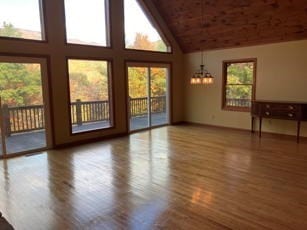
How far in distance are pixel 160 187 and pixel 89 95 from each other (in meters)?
3.40

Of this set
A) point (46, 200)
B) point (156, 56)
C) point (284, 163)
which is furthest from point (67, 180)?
point (156, 56)

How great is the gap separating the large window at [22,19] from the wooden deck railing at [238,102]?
196 inches

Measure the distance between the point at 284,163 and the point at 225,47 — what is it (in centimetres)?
384

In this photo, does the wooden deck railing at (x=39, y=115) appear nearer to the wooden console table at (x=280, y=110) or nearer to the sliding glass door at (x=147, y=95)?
the sliding glass door at (x=147, y=95)

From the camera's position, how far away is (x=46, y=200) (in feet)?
10.2

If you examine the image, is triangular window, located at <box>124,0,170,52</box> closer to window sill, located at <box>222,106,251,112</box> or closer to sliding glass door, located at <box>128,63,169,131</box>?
sliding glass door, located at <box>128,63,169,131</box>

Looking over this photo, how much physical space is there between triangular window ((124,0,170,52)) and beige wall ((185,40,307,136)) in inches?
51.5

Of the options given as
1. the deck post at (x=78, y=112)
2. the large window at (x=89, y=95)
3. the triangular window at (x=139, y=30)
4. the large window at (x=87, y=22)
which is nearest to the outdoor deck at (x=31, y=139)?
the large window at (x=89, y=95)

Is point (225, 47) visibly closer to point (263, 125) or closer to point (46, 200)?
point (263, 125)

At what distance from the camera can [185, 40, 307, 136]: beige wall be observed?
234 inches

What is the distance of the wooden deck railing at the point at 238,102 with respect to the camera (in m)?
6.99

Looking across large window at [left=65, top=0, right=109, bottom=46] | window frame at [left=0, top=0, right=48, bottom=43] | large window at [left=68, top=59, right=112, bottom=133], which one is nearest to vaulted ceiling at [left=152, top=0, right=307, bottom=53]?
large window at [left=65, top=0, right=109, bottom=46]

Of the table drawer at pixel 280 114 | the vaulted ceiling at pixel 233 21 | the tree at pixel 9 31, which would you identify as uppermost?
the vaulted ceiling at pixel 233 21

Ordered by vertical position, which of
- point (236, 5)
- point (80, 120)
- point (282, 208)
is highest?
point (236, 5)
